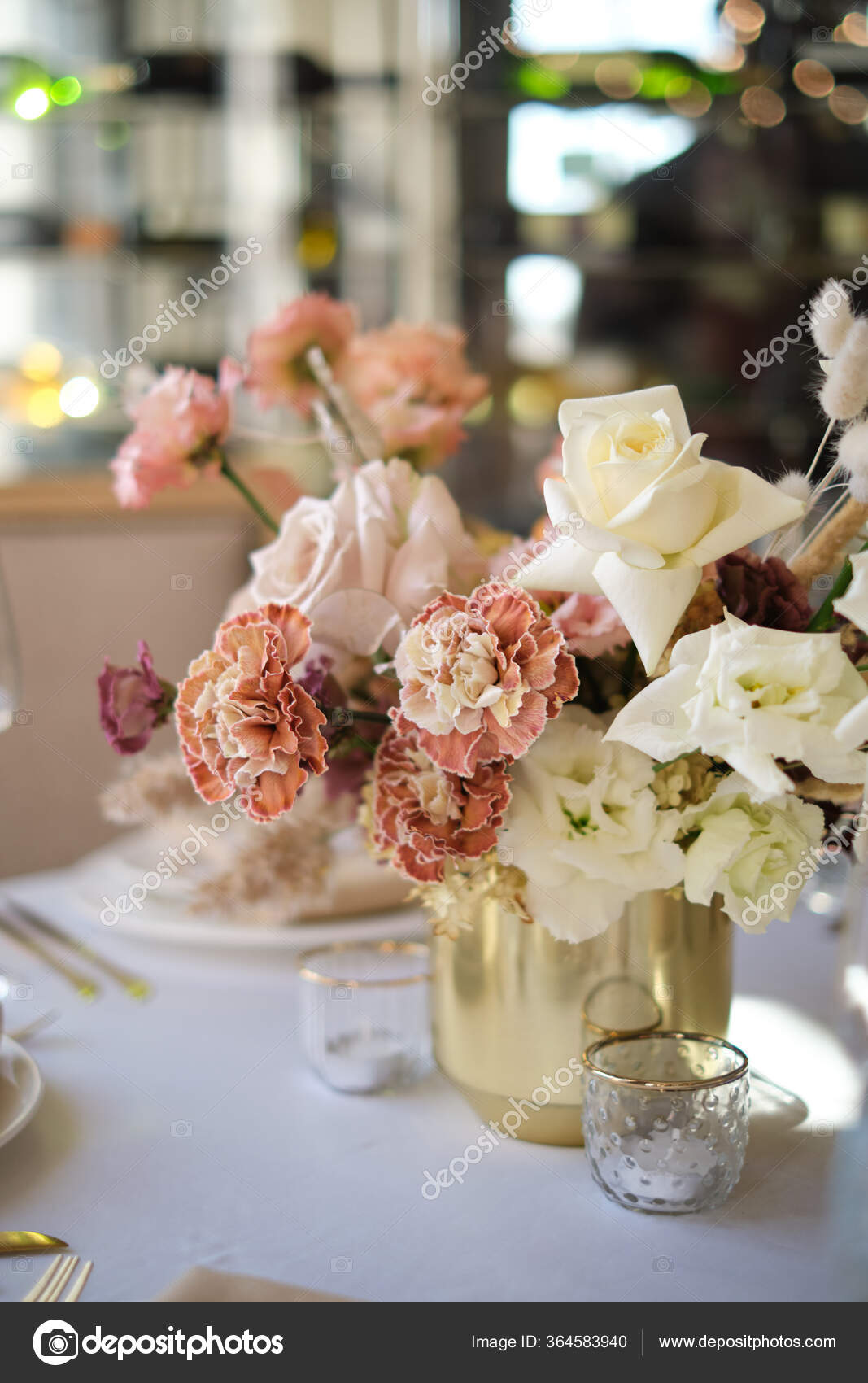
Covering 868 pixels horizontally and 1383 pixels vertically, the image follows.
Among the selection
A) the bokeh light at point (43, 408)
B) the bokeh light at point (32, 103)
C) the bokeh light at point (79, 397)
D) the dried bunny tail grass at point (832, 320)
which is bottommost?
the bokeh light at point (43, 408)

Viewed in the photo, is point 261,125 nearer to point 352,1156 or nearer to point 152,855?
point 152,855

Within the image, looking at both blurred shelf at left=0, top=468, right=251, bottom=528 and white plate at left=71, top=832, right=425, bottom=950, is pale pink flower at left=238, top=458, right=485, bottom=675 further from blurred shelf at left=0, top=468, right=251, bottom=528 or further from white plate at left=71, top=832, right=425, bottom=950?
blurred shelf at left=0, top=468, right=251, bottom=528

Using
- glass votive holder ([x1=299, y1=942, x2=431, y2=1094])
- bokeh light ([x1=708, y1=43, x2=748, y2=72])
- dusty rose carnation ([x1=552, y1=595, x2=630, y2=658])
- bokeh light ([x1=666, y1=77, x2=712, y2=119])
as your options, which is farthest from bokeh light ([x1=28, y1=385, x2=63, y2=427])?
dusty rose carnation ([x1=552, y1=595, x2=630, y2=658])

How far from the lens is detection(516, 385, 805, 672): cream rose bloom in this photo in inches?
18.0

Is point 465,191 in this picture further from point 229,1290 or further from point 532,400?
point 229,1290

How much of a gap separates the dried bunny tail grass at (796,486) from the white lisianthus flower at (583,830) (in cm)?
12

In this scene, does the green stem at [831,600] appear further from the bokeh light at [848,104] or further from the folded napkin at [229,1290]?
the bokeh light at [848,104]

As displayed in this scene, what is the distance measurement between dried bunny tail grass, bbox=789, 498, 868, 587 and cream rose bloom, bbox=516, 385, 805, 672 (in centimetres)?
2

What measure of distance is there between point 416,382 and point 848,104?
106 inches

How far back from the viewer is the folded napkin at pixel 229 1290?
0.44m

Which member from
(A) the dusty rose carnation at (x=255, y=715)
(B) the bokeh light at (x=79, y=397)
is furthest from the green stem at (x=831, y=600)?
(B) the bokeh light at (x=79, y=397)

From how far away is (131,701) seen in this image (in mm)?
566

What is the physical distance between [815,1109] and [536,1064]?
16cm
